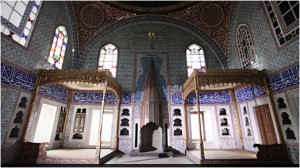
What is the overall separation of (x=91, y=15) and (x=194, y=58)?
600 centimetres

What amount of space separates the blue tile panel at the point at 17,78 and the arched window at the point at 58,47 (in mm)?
1318

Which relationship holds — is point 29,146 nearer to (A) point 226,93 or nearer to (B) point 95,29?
(B) point 95,29

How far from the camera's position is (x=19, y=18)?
4531 millimetres

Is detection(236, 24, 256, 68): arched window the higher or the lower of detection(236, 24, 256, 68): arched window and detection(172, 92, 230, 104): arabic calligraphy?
the higher

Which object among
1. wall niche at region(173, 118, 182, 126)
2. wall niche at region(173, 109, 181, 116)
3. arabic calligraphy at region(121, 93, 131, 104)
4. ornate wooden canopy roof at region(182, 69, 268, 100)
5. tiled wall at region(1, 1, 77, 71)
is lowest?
wall niche at region(173, 118, 182, 126)

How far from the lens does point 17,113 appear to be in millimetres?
4480

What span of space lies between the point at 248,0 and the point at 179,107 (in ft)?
17.8

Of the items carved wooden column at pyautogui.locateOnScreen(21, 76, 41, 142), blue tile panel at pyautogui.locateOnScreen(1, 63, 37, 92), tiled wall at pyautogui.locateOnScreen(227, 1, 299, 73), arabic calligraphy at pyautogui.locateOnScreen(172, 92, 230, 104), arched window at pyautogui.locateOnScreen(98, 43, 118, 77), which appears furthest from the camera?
arched window at pyautogui.locateOnScreen(98, 43, 118, 77)

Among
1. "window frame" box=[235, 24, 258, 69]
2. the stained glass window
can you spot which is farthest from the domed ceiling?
the stained glass window

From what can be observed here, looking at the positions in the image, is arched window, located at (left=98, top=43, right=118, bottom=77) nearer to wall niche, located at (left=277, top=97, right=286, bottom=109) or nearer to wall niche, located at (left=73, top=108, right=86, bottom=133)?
wall niche, located at (left=73, top=108, right=86, bottom=133)

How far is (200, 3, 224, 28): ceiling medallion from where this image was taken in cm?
753

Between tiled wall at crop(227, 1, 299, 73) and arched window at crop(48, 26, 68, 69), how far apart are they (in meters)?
8.21

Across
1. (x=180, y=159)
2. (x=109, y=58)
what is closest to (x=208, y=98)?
(x=180, y=159)

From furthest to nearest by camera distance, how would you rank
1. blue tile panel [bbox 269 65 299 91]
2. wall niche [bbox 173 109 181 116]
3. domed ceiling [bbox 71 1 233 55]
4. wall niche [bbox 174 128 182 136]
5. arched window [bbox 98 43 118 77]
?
arched window [bbox 98 43 118 77], domed ceiling [bbox 71 1 233 55], wall niche [bbox 173 109 181 116], wall niche [bbox 174 128 182 136], blue tile panel [bbox 269 65 299 91]
